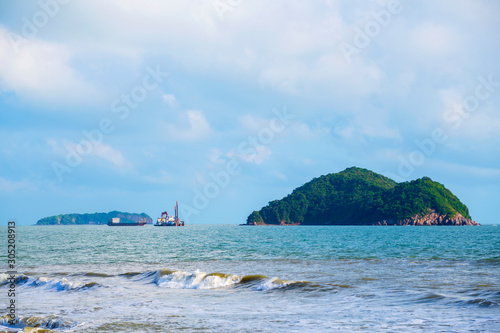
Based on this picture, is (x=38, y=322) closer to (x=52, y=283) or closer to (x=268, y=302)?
(x=268, y=302)

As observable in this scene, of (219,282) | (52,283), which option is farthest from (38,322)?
(52,283)

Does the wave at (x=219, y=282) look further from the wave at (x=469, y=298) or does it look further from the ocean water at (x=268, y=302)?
Answer: the wave at (x=469, y=298)

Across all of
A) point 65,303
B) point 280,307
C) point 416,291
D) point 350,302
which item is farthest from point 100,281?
point 416,291

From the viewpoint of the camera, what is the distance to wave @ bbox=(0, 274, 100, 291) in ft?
82.4

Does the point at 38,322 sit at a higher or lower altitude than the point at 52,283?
higher

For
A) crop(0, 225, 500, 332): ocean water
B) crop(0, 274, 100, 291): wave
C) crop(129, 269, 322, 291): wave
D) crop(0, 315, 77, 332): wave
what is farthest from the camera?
crop(0, 274, 100, 291): wave

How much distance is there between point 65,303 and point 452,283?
20266 millimetres

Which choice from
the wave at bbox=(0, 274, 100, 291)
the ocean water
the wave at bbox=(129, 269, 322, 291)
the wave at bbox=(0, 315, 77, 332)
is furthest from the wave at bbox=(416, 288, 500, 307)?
the wave at bbox=(0, 274, 100, 291)

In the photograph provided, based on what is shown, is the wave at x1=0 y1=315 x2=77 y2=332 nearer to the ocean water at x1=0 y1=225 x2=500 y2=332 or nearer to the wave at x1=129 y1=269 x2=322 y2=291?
the ocean water at x1=0 y1=225 x2=500 y2=332

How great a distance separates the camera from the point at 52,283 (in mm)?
26484

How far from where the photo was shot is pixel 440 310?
16125 mm

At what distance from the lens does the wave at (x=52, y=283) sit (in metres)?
25.1

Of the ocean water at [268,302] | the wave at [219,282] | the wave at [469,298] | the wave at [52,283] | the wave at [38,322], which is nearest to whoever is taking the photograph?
the ocean water at [268,302]

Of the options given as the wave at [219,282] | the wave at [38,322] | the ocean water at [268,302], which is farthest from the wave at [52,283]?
the wave at [38,322]
